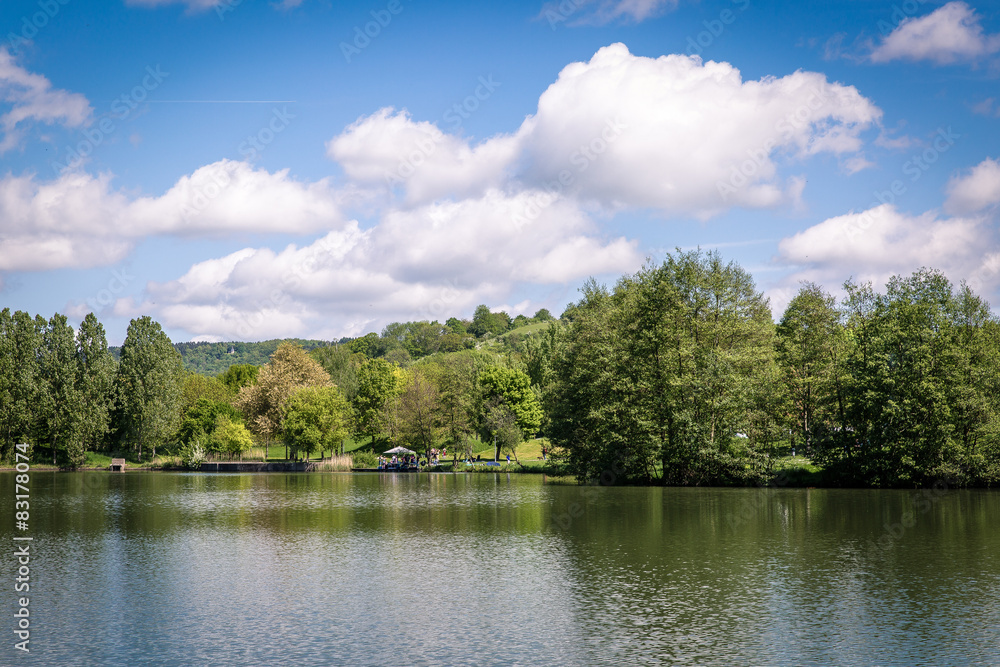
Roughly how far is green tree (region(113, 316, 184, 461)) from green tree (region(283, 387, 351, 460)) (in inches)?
668

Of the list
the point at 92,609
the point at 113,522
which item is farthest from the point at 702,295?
the point at 92,609

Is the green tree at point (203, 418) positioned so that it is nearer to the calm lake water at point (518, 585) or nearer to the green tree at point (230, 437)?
the green tree at point (230, 437)

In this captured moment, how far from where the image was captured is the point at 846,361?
55969 millimetres

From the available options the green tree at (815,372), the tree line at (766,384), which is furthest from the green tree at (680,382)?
the green tree at (815,372)

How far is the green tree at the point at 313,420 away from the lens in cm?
9100

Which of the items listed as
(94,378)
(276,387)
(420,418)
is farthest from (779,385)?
(94,378)

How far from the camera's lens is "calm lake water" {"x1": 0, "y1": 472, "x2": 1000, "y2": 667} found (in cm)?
Result: 1684

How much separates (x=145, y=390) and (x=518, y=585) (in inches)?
3424

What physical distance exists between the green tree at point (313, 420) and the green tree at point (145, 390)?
55.6 ft

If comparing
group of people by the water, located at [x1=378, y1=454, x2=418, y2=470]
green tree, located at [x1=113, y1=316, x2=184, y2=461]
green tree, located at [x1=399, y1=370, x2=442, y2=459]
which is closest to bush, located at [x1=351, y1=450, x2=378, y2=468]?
group of people by the water, located at [x1=378, y1=454, x2=418, y2=470]

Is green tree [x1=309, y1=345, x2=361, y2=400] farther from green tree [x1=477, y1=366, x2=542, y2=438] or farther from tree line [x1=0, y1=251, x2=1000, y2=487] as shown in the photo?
tree line [x1=0, y1=251, x2=1000, y2=487]

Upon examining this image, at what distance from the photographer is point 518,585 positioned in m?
23.2

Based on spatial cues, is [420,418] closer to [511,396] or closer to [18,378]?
[511,396]

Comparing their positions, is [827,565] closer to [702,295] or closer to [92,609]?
[92,609]
